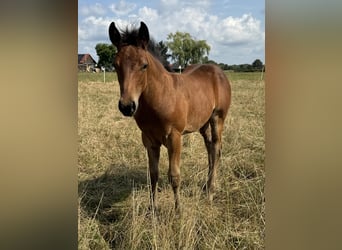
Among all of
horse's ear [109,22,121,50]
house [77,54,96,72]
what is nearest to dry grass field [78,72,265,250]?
house [77,54,96,72]

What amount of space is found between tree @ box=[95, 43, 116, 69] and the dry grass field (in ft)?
0.21

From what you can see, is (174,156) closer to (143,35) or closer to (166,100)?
(166,100)

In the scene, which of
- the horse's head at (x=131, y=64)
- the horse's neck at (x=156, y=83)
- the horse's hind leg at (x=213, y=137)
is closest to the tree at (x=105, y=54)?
the horse's head at (x=131, y=64)

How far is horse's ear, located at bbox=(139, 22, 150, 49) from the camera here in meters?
1.21

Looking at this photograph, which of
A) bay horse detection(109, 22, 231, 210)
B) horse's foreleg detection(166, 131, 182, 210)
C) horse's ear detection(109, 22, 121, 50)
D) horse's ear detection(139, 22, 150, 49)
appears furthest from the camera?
horse's foreleg detection(166, 131, 182, 210)

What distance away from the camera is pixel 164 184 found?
7.16 feet

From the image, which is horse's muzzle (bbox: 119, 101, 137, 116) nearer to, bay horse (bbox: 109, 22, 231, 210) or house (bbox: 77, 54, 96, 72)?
bay horse (bbox: 109, 22, 231, 210)

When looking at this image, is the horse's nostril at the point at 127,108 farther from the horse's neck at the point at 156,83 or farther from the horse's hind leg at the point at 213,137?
the horse's hind leg at the point at 213,137

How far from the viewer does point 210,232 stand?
1404mm

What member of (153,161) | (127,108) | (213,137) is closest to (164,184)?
(153,161)

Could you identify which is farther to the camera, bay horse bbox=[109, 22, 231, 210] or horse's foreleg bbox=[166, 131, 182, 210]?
horse's foreleg bbox=[166, 131, 182, 210]

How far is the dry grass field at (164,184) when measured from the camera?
4.47 feet

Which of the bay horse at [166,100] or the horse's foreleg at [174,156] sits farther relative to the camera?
the horse's foreleg at [174,156]
